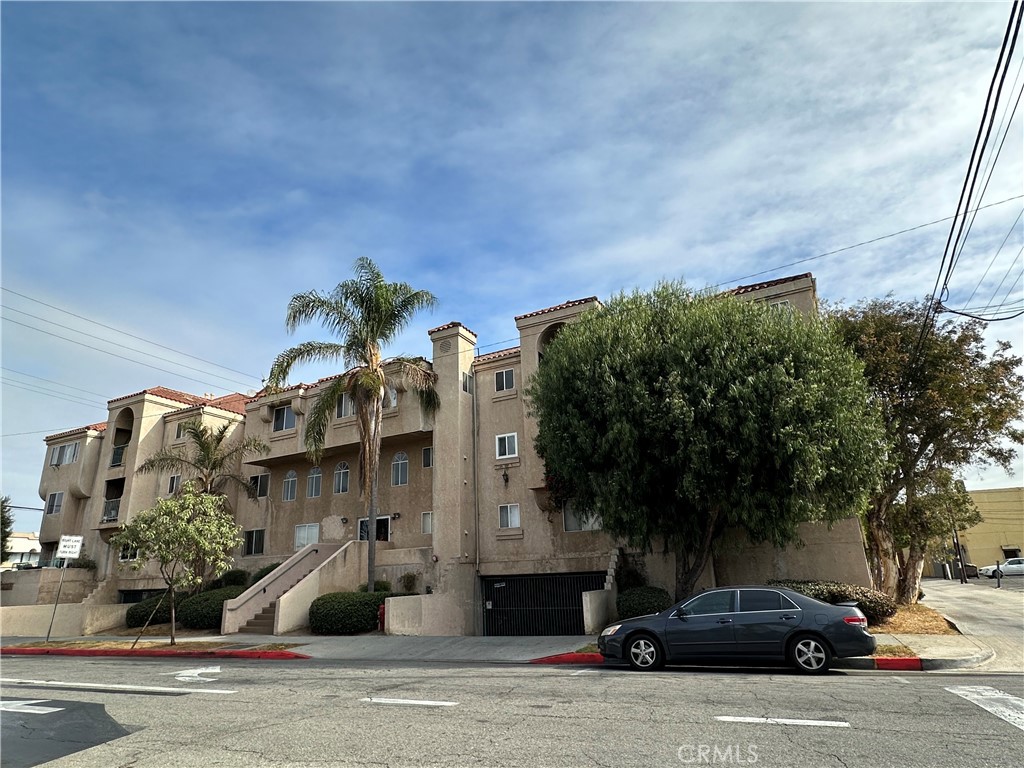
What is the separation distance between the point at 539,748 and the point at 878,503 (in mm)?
19639

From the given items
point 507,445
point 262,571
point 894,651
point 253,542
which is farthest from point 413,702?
point 253,542

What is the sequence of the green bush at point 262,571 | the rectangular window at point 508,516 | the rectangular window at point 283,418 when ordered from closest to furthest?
the rectangular window at point 508,516 < the green bush at point 262,571 < the rectangular window at point 283,418

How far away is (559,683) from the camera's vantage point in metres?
10.5

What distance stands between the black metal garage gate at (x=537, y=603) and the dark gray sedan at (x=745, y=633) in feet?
32.8

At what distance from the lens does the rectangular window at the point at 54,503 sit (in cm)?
3892

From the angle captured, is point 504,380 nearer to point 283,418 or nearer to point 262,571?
point 283,418

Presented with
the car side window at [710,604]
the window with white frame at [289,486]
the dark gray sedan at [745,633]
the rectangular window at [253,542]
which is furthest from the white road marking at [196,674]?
the rectangular window at [253,542]

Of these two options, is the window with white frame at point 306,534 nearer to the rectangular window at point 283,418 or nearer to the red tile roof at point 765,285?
the rectangular window at point 283,418

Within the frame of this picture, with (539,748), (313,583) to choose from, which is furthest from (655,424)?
(313,583)

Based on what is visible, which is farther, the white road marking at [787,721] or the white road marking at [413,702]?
the white road marking at [413,702]

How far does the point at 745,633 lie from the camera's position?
38.3 feet

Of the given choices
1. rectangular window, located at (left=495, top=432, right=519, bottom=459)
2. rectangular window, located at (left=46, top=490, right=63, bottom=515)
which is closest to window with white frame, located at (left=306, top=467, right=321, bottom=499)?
rectangular window, located at (left=495, top=432, right=519, bottom=459)

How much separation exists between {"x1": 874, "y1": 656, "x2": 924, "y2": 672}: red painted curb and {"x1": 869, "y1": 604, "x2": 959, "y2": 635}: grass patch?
3.91 metres

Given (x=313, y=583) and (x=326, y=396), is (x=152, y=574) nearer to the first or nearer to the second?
(x=313, y=583)
